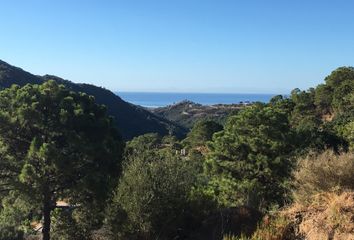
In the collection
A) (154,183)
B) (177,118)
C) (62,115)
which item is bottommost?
(177,118)

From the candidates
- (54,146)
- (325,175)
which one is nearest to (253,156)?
(54,146)

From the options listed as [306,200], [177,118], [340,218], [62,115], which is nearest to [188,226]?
[306,200]

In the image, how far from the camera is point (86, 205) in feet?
55.0

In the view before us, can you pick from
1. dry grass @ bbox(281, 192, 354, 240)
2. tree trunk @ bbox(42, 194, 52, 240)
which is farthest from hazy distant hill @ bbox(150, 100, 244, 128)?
dry grass @ bbox(281, 192, 354, 240)

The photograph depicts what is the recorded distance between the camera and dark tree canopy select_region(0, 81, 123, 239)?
16.5m

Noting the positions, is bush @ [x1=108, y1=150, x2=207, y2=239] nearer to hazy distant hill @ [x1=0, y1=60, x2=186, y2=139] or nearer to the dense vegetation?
the dense vegetation

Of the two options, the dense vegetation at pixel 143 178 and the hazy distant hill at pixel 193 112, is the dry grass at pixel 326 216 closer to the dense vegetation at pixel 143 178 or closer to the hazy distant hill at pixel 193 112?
the dense vegetation at pixel 143 178

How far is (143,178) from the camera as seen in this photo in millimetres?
11648

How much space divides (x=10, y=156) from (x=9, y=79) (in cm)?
8958

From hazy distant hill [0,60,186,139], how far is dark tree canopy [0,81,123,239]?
3284 inches

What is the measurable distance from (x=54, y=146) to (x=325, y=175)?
9.38m

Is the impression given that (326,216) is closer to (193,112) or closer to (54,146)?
(54,146)

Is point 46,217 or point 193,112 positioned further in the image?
point 193,112

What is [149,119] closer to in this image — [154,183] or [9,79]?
[9,79]
